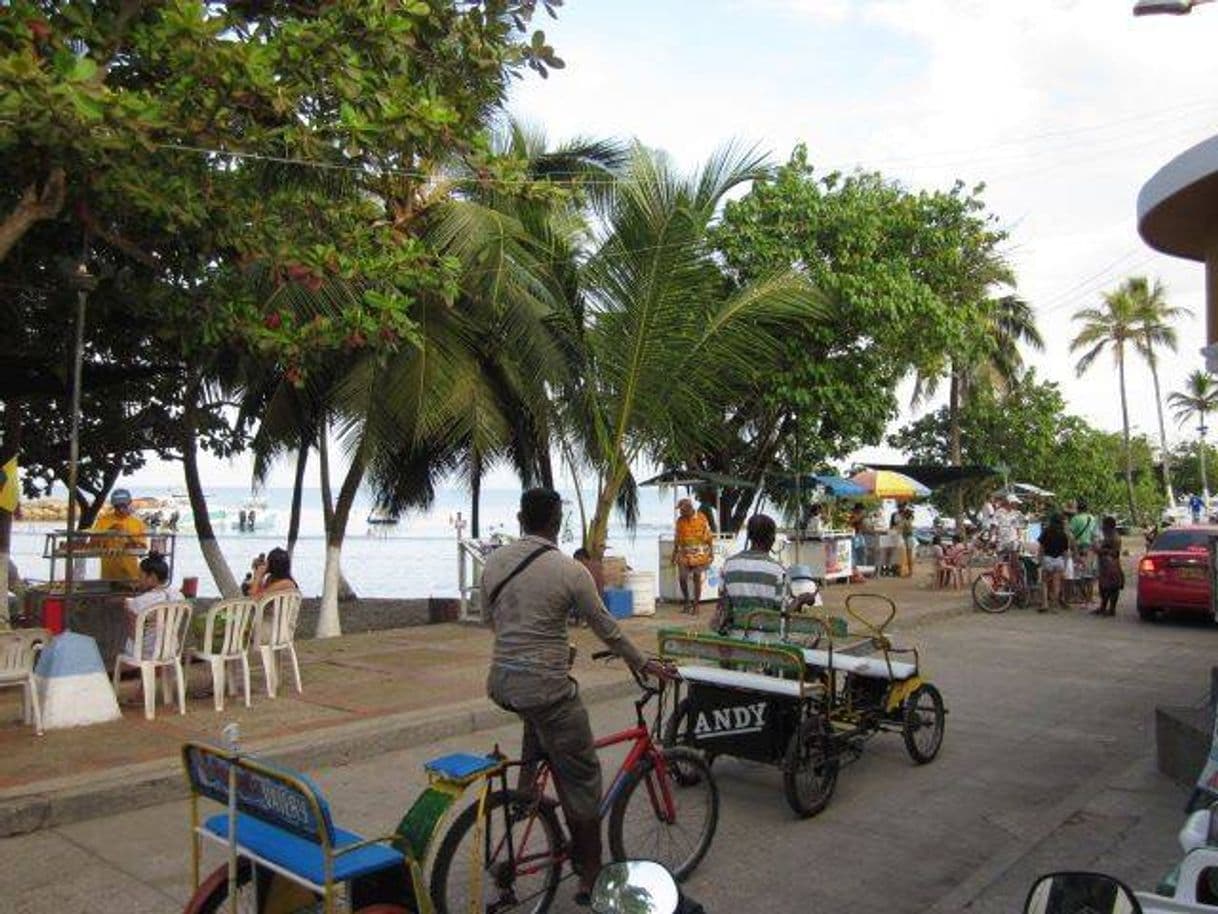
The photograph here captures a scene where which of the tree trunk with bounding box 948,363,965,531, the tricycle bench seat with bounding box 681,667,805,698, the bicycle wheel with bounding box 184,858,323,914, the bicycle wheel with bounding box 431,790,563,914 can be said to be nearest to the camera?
the bicycle wheel with bounding box 184,858,323,914

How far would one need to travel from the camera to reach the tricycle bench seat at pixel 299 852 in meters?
3.10

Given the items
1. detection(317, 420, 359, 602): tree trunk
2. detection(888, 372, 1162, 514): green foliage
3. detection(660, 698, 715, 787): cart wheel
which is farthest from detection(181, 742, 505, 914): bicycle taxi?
detection(888, 372, 1162, 514): green foliage

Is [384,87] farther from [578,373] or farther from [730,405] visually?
[730,405]

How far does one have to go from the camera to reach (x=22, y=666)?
25.5ft

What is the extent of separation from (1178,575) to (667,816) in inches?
530

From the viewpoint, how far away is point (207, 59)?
6633 millimetres

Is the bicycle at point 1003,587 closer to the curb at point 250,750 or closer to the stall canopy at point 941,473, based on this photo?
the stall canopy at point 941,473

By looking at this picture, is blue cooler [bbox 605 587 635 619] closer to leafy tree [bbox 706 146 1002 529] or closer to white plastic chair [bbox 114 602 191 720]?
leafy tree [bbox 706 146 1002 529]

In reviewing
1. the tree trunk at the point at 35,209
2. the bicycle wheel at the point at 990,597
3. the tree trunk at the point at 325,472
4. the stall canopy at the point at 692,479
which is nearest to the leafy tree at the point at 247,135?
the tree trunk at the point at 35,209

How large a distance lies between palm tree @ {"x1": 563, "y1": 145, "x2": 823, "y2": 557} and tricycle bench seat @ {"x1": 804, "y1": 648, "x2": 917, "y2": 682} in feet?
21.8

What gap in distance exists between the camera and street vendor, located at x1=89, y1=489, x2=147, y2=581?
10.6m

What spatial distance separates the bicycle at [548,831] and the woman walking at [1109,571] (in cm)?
1387

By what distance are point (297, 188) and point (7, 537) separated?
726 cm

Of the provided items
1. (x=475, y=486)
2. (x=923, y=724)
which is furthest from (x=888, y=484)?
(x=923, y=724)
